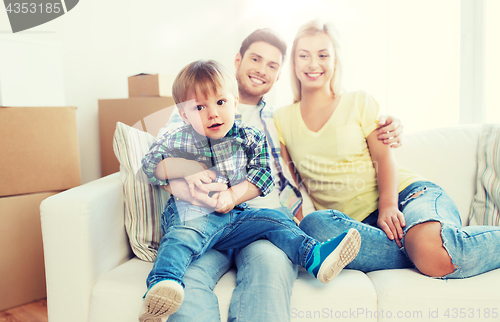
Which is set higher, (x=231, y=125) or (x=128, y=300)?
(x=231, y=125)

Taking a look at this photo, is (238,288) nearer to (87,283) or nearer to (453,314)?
(87,283)

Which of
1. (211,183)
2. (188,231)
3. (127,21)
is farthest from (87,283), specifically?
(127,21)

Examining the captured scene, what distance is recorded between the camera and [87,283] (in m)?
0.89

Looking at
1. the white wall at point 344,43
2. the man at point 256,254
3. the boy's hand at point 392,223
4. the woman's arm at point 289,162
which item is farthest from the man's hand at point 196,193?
the white wall at point 344,43

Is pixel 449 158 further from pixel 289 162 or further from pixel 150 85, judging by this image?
pixel 150 85

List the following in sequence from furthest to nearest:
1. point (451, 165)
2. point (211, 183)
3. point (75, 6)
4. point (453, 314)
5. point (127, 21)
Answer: point (127, 21) → point (75, 6) → point (451, 165) → point (211, 183) → point (453, 314)

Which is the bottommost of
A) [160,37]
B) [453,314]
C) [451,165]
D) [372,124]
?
[453,314]

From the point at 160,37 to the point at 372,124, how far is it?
5.00 ft

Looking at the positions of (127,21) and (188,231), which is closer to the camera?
(188,231)

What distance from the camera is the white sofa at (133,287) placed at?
2.74 ft

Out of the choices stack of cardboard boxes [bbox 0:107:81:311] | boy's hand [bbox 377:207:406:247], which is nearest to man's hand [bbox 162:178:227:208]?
boy's hand [bbox 377:207:406:247]

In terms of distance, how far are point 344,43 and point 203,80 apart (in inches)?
47.6

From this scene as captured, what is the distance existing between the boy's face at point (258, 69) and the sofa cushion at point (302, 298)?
0.70m

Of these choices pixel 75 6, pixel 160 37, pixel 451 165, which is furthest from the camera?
pixel 160 37
